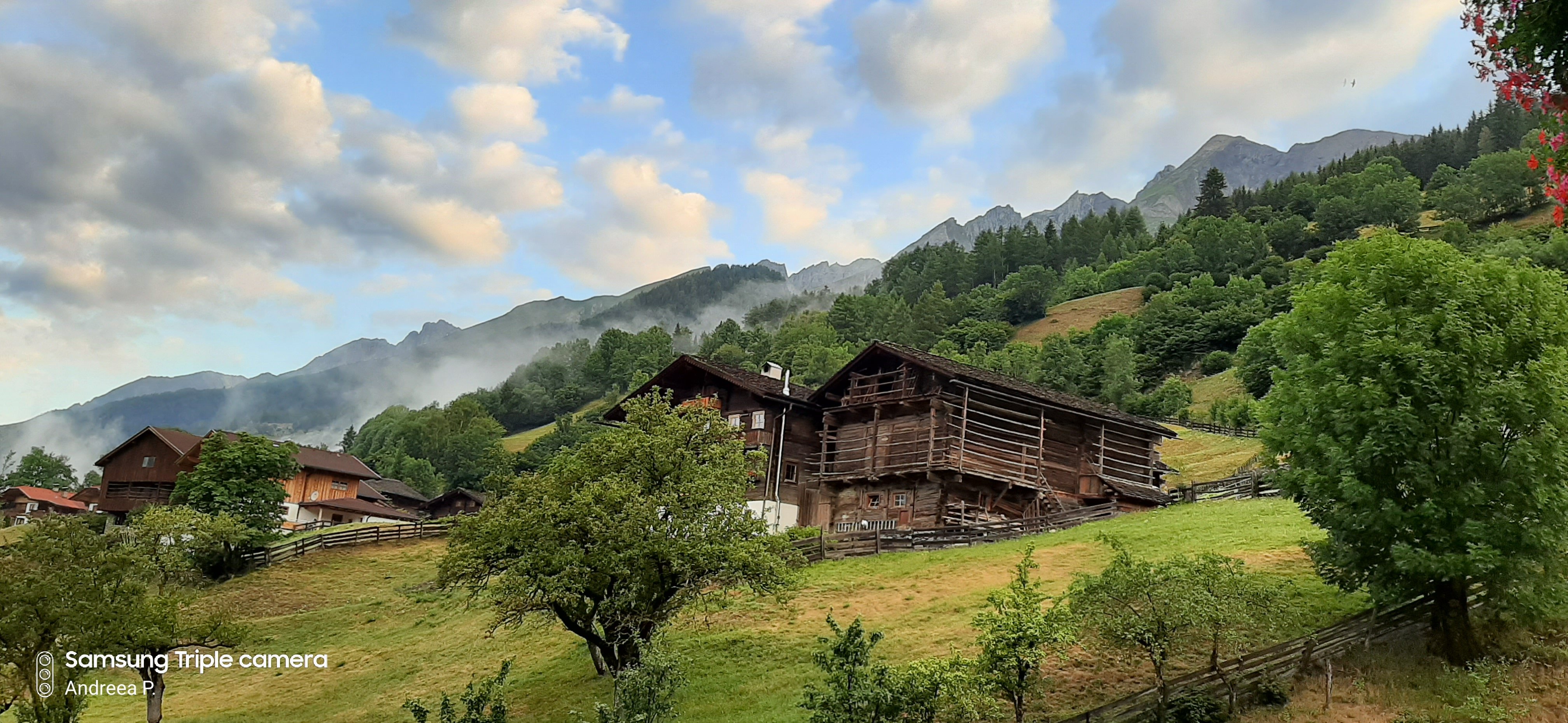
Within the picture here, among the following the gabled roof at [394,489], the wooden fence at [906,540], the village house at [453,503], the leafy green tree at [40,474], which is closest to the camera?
the wooden fence at [906,540]

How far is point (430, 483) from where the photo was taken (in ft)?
415

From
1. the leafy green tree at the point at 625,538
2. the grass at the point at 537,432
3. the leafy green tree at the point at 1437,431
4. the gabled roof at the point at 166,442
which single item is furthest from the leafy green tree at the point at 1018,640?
the grass at the point at 537,432

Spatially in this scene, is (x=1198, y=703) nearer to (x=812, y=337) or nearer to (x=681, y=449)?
(x=681, y=449)

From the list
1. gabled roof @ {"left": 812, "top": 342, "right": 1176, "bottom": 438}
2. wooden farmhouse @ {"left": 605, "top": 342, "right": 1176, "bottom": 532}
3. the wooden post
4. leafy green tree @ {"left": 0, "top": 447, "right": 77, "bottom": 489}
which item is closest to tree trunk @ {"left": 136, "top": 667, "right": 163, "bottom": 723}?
wooden farmhouse @ {"left": 605, "top": 342, "right": 1176, "bottom": 532}

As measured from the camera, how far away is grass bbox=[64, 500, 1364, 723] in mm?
22594

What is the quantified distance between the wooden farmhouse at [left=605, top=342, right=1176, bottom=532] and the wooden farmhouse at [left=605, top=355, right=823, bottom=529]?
72 mm

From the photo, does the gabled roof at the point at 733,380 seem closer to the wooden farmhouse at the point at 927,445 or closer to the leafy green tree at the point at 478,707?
the wooden farmhouse at the point at 927,445

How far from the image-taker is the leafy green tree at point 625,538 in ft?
69.8

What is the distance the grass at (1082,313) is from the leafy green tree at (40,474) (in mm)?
133497

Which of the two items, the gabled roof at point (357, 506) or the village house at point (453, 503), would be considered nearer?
→ the gabled roof at point (357, 506)

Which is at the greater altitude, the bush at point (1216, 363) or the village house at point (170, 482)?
the bush at point (1216, 363)

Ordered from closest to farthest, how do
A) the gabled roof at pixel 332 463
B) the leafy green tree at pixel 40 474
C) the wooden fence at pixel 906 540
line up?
the wooden fence at pixel 906 540 → the gabled roof at pixel 332 463 → the leafy green tree at pixel 40 474

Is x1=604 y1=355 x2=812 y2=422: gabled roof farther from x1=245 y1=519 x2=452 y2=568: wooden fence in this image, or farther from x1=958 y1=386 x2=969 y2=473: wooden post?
x1=245 y1=519 x2=452 y2=568: wooden fence

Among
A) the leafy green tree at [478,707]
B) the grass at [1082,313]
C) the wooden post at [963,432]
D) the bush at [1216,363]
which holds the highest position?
the grass at [1082,313]
